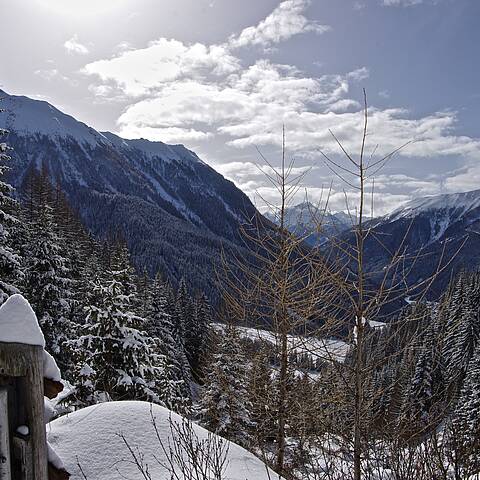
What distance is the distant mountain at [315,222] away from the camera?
183 inches

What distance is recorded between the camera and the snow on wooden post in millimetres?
1833

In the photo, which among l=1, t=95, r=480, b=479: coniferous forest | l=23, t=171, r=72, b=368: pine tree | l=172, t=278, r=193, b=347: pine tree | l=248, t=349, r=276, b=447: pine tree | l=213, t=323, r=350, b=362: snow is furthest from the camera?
l=172, t=278, r=193, b=347: pine tree

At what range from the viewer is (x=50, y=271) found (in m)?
18.2

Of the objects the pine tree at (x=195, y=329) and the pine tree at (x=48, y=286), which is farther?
the pine tree at (x=195, y=329)

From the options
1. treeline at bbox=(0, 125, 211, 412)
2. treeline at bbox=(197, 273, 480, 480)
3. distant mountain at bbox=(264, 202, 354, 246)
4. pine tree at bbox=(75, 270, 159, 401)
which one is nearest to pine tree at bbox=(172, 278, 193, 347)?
treeline at bbox=(0, 125, 211, 412)

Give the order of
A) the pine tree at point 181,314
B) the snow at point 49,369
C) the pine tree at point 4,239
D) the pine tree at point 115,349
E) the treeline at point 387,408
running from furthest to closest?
the pine tree at point 181,314
the pine tree at point 4,239
the pine tree at point 115,349
the treeline at point 387,408
the snow at point 49,369

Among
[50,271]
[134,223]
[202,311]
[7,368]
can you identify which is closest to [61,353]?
[50,271]

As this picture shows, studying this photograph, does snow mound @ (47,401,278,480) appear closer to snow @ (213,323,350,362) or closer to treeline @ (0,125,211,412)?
treeline @ (0,125,211,412)

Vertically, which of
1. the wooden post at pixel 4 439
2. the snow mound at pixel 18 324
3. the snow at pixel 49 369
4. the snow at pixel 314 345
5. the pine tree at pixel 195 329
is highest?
the snow mound at pixel 18 324

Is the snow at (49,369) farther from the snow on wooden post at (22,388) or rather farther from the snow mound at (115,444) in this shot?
the snow mound at (115,444)

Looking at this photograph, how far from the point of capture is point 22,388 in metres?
1.89

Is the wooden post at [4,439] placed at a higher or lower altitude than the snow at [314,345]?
higher

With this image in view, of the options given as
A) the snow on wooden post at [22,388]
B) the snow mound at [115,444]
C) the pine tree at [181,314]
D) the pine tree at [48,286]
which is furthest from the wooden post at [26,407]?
the pine tree at [181,314]

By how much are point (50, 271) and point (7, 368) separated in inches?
705
